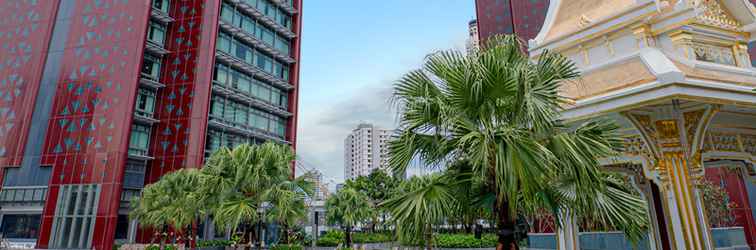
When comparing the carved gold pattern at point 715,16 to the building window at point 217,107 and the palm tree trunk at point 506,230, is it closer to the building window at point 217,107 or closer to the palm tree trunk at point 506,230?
the palm tree trunk at point 506,230

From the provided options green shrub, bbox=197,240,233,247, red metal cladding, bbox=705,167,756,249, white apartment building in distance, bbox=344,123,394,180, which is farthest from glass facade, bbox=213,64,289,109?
white apartment building in distance, bbox=344,123,394,180

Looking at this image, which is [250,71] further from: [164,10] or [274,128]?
[164,10]

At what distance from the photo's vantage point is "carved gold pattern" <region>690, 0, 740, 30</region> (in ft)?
33.2

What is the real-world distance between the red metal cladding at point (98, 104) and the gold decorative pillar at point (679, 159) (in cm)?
3809

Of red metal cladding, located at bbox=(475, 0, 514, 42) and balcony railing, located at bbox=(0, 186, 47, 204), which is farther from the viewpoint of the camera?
red metal cladding, located at bbox=(475, 0, 514, 42)

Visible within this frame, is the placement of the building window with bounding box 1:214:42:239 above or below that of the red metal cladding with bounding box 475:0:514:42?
below

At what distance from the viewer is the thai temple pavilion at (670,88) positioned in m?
8.59

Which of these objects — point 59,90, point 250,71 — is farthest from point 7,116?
point 250,71

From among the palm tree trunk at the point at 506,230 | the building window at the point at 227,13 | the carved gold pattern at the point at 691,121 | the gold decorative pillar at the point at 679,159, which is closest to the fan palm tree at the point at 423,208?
the palm tree trunk at the point at 506,230

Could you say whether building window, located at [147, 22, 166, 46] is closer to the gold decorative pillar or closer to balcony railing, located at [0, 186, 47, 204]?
balcony railing, located at [0, 186, 47, 204]

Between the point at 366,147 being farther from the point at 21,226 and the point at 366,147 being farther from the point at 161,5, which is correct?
the point at 21,226

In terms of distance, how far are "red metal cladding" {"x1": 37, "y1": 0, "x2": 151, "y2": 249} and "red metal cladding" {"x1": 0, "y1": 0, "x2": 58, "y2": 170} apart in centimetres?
340

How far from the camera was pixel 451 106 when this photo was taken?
7.36 metres

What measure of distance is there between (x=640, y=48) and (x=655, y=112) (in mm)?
1557
